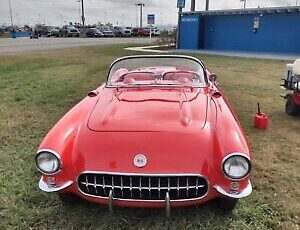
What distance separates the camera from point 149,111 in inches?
124

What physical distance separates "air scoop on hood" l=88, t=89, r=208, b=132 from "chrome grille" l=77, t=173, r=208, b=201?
0.44 meters

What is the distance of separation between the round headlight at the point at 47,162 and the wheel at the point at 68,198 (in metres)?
0.39

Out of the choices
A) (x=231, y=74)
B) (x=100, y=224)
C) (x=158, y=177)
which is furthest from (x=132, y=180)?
(x=231, y=74)

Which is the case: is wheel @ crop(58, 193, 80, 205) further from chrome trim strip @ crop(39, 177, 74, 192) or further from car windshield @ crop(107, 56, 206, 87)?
car windshield @ crop(107, 56, 206, 87)

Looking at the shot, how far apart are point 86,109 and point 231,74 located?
9.52 metres

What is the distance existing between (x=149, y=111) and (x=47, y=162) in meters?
1.04

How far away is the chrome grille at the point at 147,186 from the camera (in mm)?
2594

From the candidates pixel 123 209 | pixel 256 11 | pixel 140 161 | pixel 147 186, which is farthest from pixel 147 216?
pixel 256 11

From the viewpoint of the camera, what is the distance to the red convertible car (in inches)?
103

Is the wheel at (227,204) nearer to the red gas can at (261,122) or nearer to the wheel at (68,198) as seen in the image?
the wheel at (68,198)

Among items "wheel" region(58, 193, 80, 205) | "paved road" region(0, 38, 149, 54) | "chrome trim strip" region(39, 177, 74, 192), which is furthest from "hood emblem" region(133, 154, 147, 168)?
"paved road" region(0, 38, 149, 54)

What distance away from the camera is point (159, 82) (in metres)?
3.94

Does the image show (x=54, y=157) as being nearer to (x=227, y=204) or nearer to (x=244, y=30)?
(x=227, y=204)

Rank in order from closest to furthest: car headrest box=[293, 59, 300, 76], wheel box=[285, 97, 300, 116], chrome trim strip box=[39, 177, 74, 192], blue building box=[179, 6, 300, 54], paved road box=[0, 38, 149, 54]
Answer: chrome trim strip box=[39, 177, 74, 192] → car headrest box=[293, 59, 300, 76] → wheel box=[285, 97, 300, 116] → blue building box=[179, 6, 300, 54] → paved road box=[0, 38, 149, 54]
